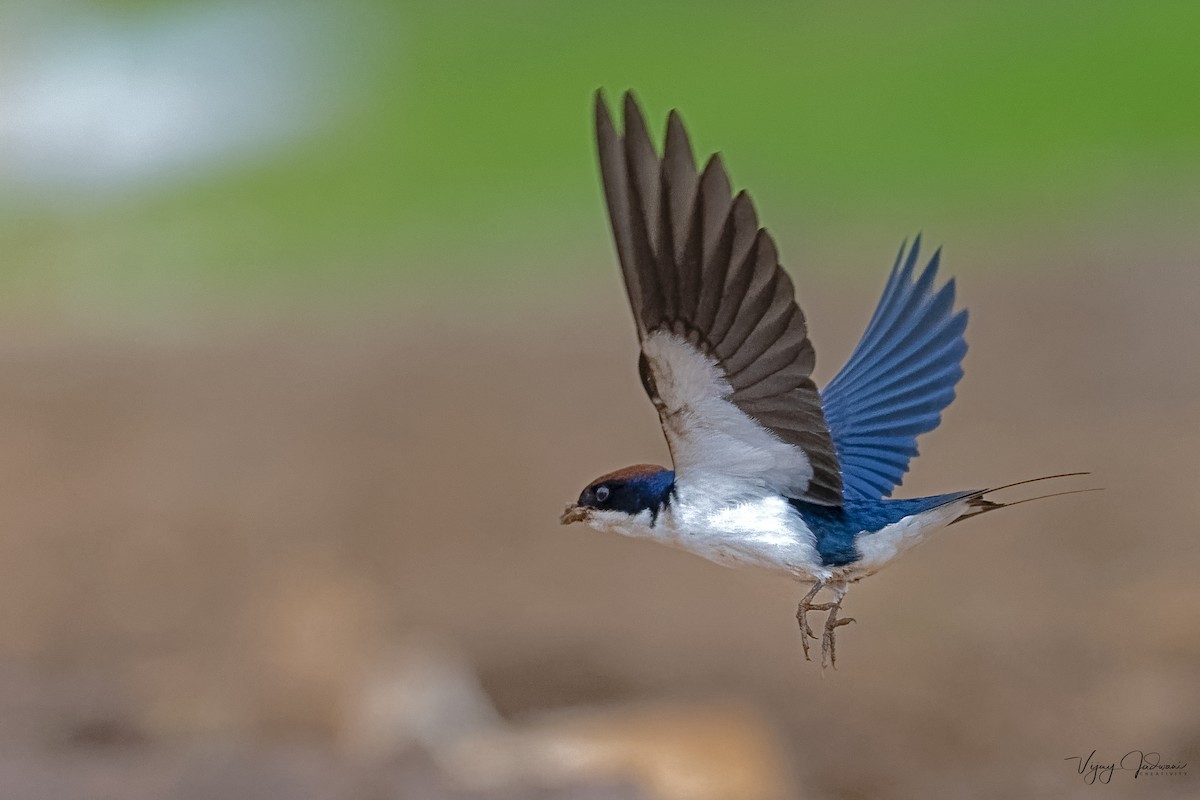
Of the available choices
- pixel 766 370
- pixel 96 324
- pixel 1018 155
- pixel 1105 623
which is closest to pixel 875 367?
pixel 766 370

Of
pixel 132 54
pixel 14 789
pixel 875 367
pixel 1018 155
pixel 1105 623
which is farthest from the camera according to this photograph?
pixel 132 54

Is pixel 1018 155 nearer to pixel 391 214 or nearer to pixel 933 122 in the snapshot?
pixel 933 122

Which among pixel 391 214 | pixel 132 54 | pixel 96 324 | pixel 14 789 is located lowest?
pixel 14 789

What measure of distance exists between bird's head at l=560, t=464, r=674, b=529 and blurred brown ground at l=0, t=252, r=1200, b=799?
221cm

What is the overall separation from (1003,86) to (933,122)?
966 mm

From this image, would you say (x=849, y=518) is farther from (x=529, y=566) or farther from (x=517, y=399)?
(x=517, y=399)

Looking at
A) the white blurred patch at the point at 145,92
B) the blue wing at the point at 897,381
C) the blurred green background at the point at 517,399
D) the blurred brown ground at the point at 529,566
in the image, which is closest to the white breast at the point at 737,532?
the blue wing at the point at 897,381

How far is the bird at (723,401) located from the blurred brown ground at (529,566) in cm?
232

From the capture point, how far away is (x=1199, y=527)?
347 inches

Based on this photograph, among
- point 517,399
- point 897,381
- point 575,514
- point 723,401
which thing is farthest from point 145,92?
point 723,401

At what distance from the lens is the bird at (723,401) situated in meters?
2.94

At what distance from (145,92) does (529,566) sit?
46.8 feet
